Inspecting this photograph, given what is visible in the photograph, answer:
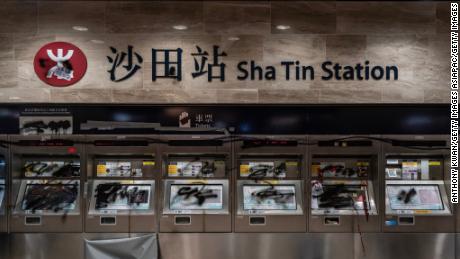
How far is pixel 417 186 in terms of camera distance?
4.66m

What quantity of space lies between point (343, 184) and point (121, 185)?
2.87 m

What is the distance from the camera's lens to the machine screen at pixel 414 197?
4.58 m

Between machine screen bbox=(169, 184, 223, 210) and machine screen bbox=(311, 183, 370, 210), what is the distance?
1.23 metres

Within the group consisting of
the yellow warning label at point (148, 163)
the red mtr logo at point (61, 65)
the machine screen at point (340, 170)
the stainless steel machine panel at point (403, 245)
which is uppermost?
the red mtr logo at point (61, 65)

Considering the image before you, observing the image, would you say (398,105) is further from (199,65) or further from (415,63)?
(199,65)

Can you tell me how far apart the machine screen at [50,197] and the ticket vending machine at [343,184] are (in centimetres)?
306

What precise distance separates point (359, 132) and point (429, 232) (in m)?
1.56

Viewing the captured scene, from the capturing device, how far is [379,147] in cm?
451

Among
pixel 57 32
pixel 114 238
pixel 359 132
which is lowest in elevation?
pixel 114 238

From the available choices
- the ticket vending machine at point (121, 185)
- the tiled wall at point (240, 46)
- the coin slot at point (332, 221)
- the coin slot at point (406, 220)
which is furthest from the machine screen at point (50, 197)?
the coin slot at point (406, 220)

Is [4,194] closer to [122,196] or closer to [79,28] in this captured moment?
[122,196]

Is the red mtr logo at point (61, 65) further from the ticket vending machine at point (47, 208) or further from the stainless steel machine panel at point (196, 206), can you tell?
the stainless steel machine panel at point (196, 206)

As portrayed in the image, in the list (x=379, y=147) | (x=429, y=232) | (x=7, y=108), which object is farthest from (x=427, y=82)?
(x=7, y=108)

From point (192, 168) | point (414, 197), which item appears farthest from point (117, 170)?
point (414, 197)
